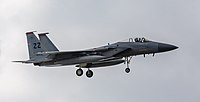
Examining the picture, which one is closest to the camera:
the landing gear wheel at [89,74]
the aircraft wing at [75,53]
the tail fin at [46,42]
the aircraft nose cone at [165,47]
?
the aircraft nose cone at [165,47]

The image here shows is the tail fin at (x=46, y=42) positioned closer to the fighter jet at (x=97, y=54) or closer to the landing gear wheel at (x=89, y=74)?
the fighter jet at (x=97, y=54)

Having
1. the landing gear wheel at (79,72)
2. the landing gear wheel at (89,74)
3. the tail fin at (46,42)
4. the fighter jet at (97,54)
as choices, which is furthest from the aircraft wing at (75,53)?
the tail fin at (46,42)

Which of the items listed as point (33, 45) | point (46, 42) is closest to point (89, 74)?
point (46, 42)

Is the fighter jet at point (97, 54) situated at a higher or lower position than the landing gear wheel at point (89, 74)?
higher

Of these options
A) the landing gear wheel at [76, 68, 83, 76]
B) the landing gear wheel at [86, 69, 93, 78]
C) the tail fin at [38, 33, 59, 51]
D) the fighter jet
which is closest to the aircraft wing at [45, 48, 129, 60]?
the fighter jet

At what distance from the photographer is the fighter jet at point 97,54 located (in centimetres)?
5516

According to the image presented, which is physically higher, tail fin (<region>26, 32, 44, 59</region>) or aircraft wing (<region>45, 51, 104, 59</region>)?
tail fin (<region>26, 32, 44, 59</region>)

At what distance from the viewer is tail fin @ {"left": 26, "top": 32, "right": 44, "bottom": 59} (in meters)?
58.1

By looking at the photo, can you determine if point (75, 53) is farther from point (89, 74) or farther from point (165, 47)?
point (165, 47)

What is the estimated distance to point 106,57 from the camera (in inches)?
2179

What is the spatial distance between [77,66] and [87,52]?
88.0 inches

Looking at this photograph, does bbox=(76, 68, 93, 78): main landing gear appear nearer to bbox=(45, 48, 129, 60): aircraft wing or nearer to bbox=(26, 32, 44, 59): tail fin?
bbox=(45, 48, 129, 60): aircraft wing

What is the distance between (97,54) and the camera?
5609 cm

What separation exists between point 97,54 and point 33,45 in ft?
19.9
